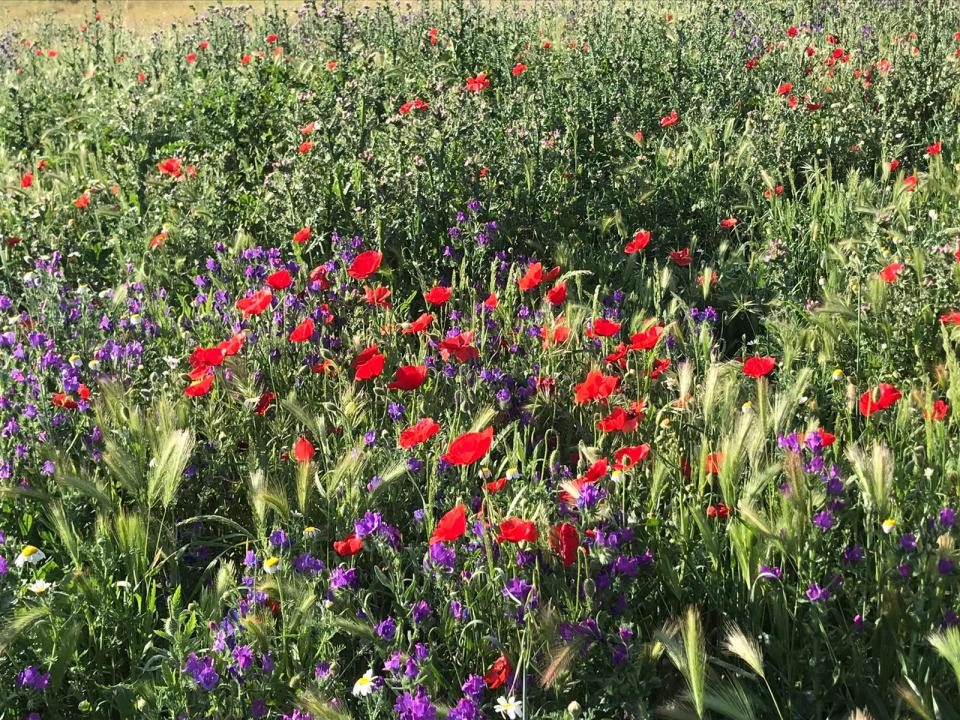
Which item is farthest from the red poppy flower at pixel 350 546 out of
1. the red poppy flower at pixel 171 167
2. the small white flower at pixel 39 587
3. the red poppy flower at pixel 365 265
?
the red poppy flower at pixel 171 167

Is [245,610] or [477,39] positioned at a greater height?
[477,39]

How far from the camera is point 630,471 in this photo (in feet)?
7.02

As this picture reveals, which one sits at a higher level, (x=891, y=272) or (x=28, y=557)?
(x=891, y=272)

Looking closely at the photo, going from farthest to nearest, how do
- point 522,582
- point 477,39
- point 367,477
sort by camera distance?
point 477,39 < point 367,477 < point 522,582

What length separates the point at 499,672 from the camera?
67.5 inches

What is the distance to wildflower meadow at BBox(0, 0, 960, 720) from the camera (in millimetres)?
1735

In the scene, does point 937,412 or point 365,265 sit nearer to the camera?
point 937,412

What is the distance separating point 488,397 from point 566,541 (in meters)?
0.88

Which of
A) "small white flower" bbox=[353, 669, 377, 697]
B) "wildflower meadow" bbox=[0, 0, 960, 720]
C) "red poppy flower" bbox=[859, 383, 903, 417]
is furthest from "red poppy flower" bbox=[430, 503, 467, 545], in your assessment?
"red poppy flower" bbox=[859, 383, 903, 417]

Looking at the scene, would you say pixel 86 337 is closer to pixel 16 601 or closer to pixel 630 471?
pixel 16 601

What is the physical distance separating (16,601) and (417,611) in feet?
2.44

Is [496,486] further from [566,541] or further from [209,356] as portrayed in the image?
[209,356]

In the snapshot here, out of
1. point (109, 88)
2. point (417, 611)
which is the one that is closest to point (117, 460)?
point (417, 611)

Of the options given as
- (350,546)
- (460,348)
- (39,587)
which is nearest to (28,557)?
(39,587)
